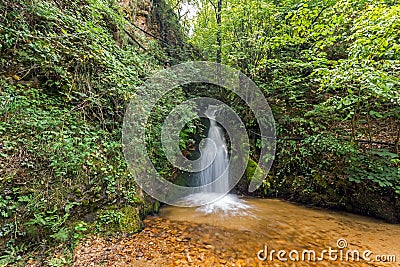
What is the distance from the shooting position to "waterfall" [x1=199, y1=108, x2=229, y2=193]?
598 cm

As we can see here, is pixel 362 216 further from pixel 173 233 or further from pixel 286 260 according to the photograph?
pixel 173 233

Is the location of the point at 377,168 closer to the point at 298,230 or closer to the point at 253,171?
the point at 298,230

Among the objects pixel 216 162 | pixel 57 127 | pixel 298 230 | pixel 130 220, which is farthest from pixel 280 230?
pixel 57 127

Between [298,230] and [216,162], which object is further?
[216,162]

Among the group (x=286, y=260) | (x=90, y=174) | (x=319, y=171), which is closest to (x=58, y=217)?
(x=90, y=174)

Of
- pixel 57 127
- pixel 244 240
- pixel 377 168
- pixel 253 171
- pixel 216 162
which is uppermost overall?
pixel 57 127

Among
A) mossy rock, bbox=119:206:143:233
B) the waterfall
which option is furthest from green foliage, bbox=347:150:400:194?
mossy rock, bbox=119:206:143:233

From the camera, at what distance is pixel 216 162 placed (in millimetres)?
6258

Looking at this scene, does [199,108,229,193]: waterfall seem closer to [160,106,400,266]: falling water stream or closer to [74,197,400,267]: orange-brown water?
[160,106,400,266]: falling water stream

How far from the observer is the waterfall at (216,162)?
19.6ft

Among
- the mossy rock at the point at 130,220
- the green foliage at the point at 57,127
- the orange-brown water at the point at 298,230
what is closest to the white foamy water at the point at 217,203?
the orange-brown water at the point at 298,230

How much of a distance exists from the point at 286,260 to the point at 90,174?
3.04m

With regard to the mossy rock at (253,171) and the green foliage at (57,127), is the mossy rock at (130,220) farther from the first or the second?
the mossy rock at (253,171)

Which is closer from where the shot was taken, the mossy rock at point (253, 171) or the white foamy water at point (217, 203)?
the white foamy water at point (217, 203)
